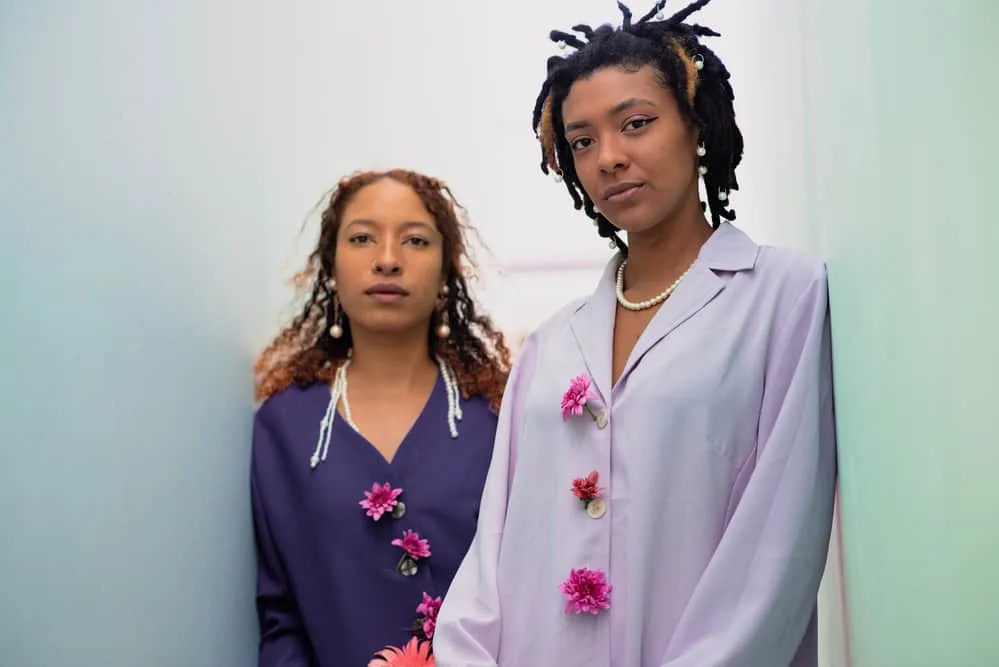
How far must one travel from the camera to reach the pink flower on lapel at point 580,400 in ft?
4.75

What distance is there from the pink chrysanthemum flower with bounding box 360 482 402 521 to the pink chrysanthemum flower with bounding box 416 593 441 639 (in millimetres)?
151

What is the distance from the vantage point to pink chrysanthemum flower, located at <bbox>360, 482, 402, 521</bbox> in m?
1.78

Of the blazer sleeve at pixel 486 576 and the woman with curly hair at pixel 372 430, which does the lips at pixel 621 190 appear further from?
the woman with curly hair at pixel 372 430

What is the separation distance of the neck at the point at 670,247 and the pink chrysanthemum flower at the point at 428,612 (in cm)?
60

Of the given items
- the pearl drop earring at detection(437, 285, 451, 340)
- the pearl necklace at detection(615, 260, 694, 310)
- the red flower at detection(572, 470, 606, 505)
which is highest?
the pearl necklace at detection(615, 260, 694, 310)

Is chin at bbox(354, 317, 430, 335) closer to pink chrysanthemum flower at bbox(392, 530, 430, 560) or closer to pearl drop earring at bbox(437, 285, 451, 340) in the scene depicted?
pearl drop earring at bbox(437, 285, 451, 340)

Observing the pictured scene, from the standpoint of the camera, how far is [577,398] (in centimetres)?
145

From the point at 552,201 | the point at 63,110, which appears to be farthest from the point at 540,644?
the point at 552,201

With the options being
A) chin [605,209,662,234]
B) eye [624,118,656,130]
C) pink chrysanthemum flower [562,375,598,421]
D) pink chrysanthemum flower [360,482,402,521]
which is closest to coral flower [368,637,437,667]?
pink chrysanthemum flower [360,482,402,521]

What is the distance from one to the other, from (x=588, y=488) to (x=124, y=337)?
70 centimetres

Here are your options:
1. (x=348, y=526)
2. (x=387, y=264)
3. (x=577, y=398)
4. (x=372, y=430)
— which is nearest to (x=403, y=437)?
(x=372, y=430)

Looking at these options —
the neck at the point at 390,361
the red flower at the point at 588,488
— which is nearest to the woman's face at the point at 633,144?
the red flower at the point at 588,488

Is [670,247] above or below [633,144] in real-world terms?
below

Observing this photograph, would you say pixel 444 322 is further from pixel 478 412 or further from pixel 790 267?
pixel 790 267
